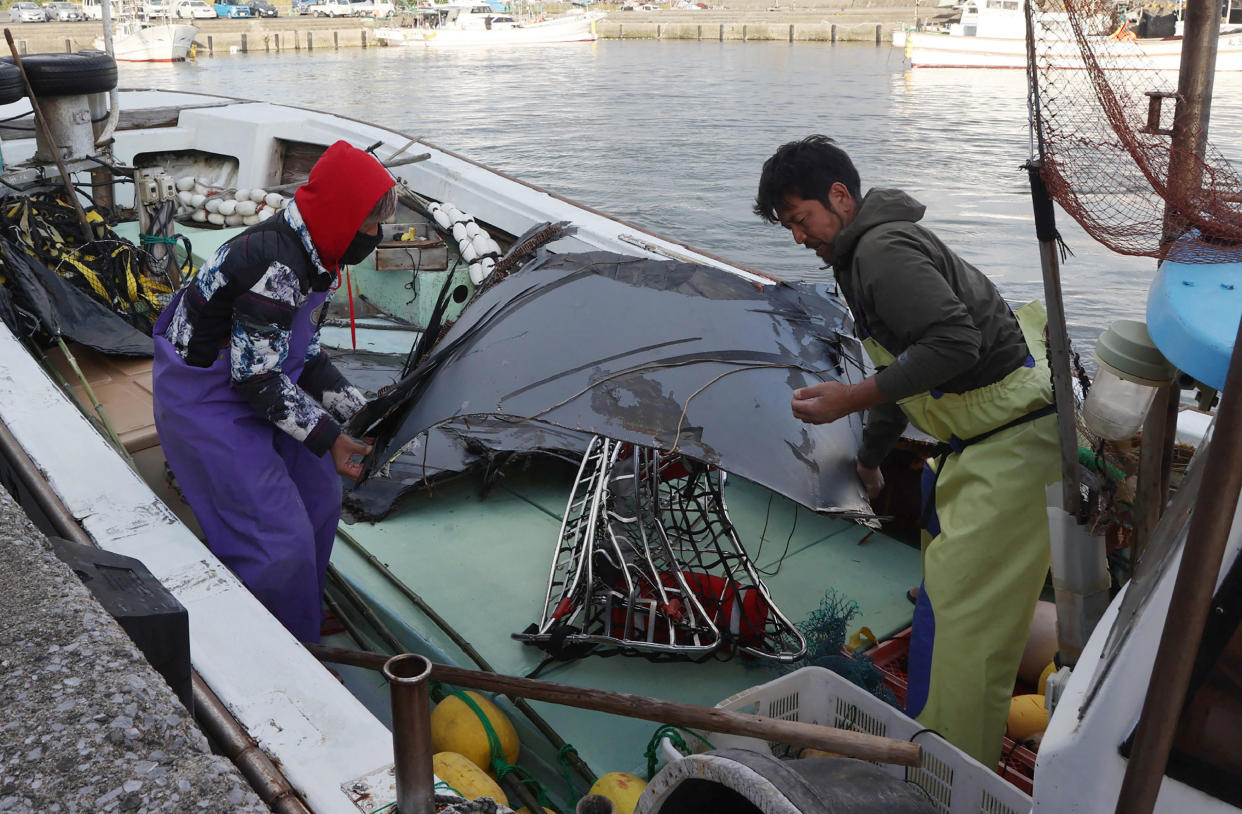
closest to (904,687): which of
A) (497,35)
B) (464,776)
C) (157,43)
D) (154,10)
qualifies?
(464,776)

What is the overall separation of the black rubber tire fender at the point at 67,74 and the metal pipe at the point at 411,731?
4907 mm

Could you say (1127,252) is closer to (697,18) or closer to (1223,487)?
(1223,487)

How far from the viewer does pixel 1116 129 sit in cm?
216

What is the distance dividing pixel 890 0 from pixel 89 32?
3920cm

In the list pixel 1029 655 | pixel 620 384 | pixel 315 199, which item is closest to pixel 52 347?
pixel 315 199

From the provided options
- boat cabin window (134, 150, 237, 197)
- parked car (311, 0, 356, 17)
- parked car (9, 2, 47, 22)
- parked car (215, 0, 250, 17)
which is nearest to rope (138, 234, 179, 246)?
boat cabin window (134, 150, 237, 197)

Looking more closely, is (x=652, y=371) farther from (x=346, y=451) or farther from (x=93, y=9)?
(x=93, y=9)

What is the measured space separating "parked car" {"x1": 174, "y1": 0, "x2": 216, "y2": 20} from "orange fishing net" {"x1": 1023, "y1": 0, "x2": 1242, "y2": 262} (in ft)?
168

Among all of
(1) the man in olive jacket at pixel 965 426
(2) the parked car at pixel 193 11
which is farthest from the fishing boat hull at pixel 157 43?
(1) the man in olive jacket at pixel 965 426

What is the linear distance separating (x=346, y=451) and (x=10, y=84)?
3.60 m

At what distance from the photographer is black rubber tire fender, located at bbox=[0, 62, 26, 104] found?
4922 millimetres

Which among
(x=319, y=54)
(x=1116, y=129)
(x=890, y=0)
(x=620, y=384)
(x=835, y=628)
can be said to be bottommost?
(x=835, y=628)

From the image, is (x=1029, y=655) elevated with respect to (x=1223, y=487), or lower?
lower

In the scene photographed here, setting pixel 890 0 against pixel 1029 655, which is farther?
pixel 890 0
